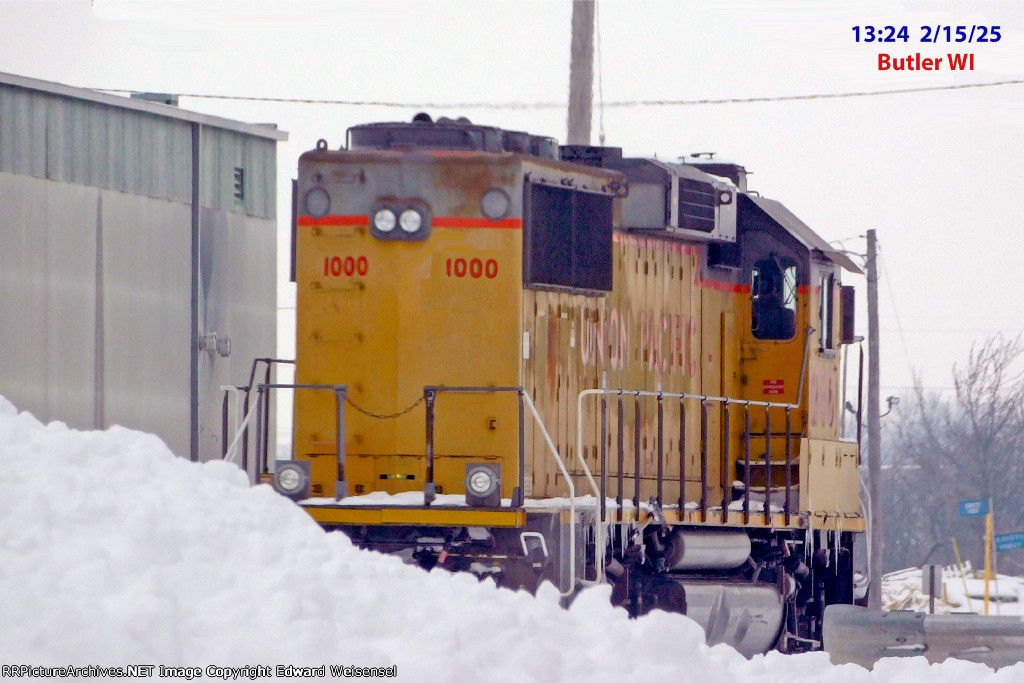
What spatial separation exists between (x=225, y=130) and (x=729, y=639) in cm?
1048

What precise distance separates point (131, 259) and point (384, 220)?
8.31 meters

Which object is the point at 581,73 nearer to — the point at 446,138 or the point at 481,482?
the point at 446,138

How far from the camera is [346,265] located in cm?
1239

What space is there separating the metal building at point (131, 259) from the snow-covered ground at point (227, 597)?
403 inches

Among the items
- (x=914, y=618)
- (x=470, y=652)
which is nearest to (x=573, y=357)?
(x=914, y=618)

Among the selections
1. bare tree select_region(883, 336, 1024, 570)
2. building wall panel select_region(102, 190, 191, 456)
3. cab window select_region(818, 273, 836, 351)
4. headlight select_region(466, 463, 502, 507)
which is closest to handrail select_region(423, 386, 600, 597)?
headlight select_region(466, 463, 502, 507)

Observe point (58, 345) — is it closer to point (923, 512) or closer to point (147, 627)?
point (147, 627)

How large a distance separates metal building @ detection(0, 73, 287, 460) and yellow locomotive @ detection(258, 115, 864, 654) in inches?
270

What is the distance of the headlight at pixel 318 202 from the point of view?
489 inches

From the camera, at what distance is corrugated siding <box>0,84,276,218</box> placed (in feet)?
60.3

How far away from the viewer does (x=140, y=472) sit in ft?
26.5

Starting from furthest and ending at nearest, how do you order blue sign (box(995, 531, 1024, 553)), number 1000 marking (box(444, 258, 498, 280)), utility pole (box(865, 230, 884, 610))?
utility pole (box(865, 230, 884, 610)), blue sign (box(995, 531, 1024, 553)), number 1000 marking (box(444, 258, 498, 280))

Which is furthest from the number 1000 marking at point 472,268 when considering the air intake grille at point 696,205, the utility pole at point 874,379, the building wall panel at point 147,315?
the utility pole at point 874,379

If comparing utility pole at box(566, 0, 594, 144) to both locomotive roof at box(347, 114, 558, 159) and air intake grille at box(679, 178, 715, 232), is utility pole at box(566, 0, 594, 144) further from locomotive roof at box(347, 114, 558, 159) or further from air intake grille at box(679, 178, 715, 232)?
locomotive roof at box(347, 114, 558, 159)
